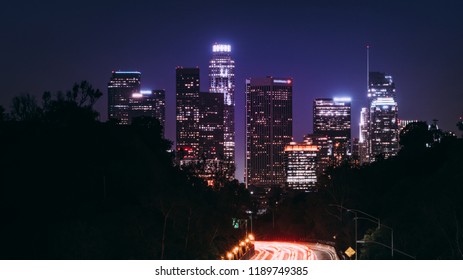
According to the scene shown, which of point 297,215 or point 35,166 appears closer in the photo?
point 35,166

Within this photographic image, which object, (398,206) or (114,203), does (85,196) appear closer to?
(114,203)

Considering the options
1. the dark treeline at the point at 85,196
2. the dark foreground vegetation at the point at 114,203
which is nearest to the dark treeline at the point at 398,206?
the dark foreground vegetation at the point at 114,203

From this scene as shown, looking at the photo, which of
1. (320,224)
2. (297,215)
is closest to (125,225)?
(320,224)

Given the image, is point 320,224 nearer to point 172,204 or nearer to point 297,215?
point 297,215

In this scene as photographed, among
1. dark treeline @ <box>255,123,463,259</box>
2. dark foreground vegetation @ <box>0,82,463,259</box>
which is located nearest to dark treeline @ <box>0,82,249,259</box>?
dark foreground vegetation @ <box>0,82,463,259</box>

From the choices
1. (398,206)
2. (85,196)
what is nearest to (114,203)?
(85,196)
